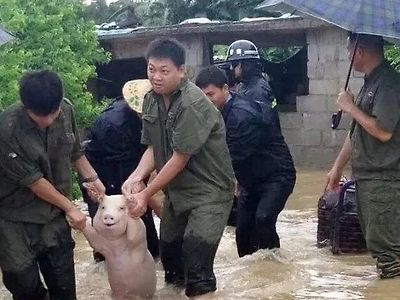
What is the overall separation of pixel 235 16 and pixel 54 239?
14002 millimetres

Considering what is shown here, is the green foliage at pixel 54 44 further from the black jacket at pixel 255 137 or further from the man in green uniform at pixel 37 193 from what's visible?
the man in green uniform at pixel 37 193

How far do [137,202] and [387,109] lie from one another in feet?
5.91

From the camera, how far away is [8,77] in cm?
931

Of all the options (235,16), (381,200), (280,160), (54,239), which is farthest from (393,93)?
(235,16)

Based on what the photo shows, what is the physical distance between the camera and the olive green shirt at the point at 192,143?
17.4ft

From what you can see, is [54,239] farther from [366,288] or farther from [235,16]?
[235,16]

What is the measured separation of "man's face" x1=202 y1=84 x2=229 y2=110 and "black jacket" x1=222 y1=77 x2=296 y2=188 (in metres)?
0.07

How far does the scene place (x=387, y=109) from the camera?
19.1ft

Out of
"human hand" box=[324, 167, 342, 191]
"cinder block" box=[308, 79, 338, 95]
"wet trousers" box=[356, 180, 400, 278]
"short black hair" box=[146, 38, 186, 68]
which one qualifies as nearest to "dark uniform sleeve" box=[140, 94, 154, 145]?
"short black hair" box=[146, 38, 186, 68]

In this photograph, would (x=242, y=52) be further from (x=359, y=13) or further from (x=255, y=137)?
(x=359, y=13)

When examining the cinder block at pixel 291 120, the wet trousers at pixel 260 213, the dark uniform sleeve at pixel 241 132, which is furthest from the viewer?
the cinder block at pixel 291 120

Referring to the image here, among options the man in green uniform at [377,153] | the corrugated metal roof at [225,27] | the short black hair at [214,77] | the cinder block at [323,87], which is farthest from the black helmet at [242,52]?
the cinder block at [323,87]

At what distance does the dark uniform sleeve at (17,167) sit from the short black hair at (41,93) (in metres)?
0.29

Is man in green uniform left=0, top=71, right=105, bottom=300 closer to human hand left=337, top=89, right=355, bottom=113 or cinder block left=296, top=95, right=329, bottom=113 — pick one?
human hand left=337, top=89, right=355, bottom=113
